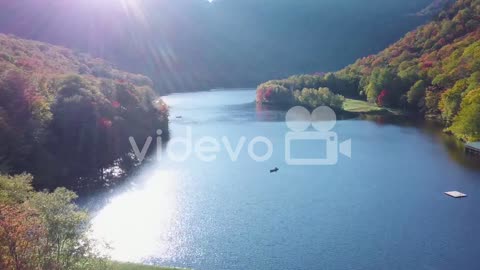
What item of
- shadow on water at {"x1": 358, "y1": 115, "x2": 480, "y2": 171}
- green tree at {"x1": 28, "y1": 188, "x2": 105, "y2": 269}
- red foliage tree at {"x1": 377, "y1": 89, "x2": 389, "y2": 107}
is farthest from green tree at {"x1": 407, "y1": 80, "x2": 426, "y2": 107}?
green tree at {"x1": 28, "y1": 188, "x2": 105, "y2": 269}

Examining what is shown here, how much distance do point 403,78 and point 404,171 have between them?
56530 millimetres

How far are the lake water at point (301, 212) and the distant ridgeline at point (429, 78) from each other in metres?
13.7

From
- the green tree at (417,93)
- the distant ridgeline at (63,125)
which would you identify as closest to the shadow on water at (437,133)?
the green tree at (417,93)

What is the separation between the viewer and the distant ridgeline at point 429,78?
216ft

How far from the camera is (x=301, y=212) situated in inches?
1335

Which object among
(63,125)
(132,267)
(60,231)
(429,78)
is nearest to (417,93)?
(429,78)

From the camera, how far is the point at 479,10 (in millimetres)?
109188

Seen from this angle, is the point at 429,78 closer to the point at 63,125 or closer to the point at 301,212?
the point at 301,212

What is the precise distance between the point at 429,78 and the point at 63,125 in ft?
238

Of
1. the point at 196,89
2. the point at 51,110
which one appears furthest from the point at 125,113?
the point at 196,89

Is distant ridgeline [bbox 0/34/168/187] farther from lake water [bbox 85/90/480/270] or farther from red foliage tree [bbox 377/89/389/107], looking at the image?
red foliage tree [bbox 377/89/389/107]

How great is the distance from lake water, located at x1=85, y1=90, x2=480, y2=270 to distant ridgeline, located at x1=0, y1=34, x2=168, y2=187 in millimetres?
6230

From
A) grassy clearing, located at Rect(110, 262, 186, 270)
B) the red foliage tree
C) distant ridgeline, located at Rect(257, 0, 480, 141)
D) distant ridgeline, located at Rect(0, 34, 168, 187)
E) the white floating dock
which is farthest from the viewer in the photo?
the red foliage tree

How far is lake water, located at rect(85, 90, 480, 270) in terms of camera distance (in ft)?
88.7
